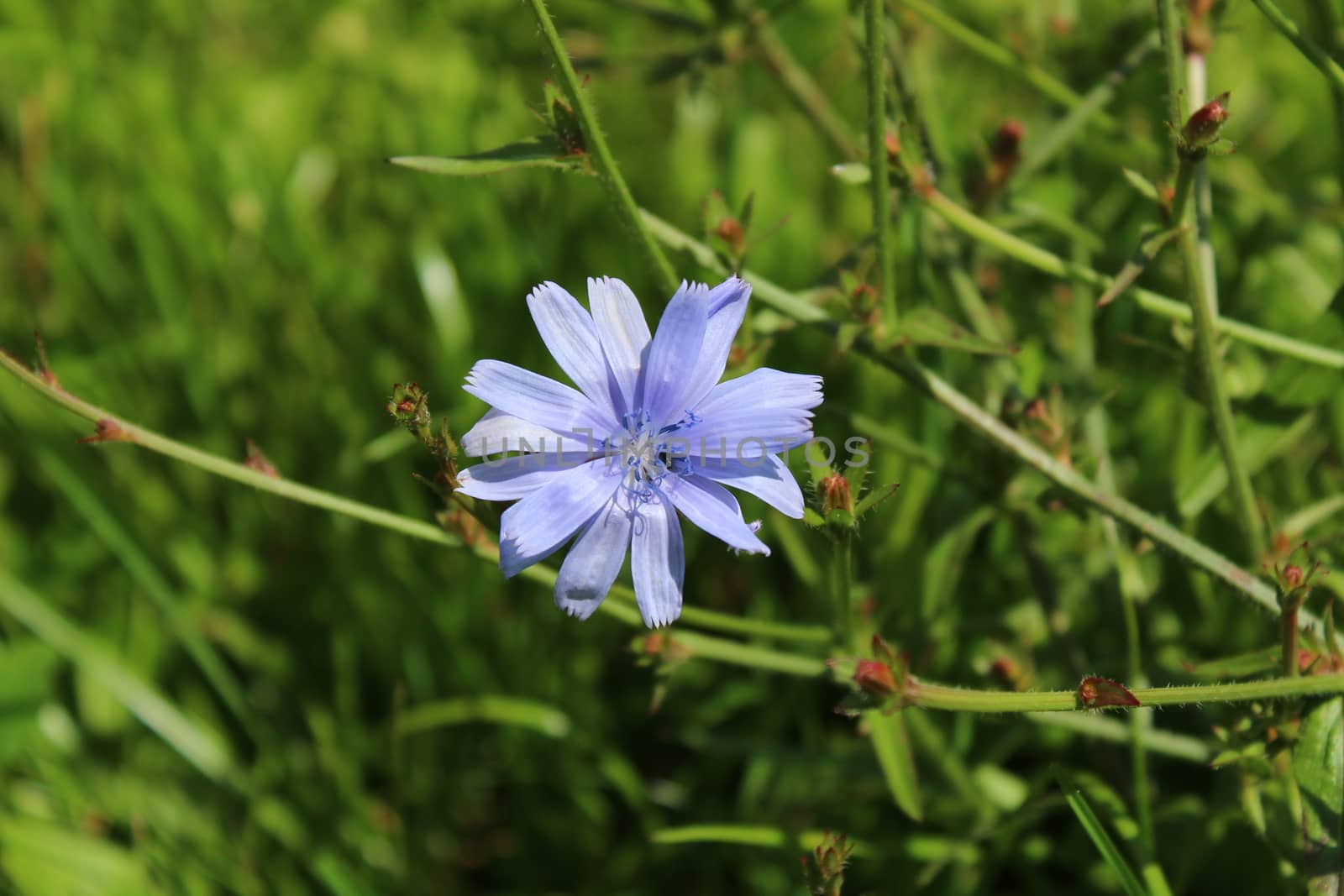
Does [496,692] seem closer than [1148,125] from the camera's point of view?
Yes

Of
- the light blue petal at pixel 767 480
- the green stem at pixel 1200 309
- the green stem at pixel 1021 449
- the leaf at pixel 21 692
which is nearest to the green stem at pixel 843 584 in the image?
the light blue petal at pixel 767 480

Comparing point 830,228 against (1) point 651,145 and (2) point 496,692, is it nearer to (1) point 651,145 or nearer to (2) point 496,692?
(1) point 651,145

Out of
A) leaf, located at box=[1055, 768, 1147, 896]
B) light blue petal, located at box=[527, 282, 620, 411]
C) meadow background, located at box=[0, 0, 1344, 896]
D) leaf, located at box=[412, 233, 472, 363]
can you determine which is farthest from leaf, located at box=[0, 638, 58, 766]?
leaf, located at box=[1055, 768, 1147, 896]

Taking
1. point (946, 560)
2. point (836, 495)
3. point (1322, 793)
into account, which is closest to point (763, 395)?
point (836, 495)

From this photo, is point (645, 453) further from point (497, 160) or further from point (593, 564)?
point (497, 160)

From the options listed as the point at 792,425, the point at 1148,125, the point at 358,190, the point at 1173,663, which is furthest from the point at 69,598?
the point at 1148,125

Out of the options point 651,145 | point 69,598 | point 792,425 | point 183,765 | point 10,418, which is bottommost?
point 792,425
